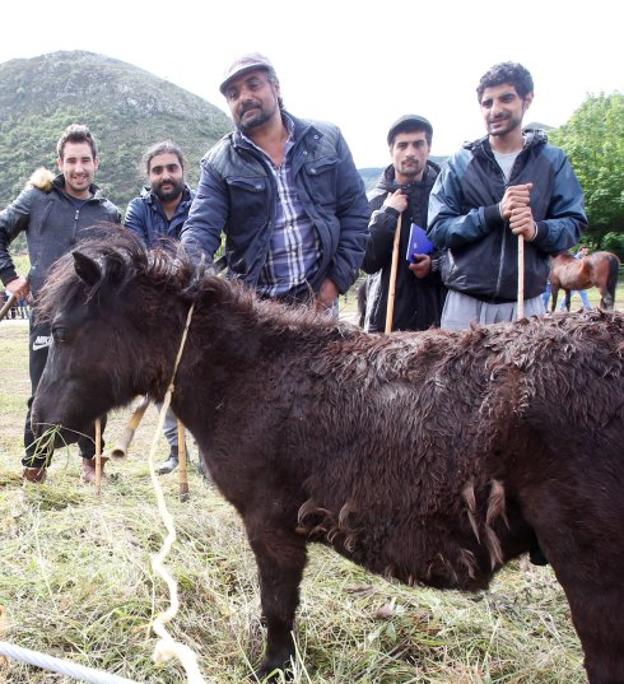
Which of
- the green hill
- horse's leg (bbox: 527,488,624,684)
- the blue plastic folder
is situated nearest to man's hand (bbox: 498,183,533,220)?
the blue plastic folder

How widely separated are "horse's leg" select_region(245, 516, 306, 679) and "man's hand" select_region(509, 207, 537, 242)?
2.27m

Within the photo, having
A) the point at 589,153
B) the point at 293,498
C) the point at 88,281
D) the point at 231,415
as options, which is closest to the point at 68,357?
the point at 88,281

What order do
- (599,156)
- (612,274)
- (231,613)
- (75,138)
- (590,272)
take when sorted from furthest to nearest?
1. (599,156)
2. (612,274)
3. (590,272)
4. (75,138)
5. (231,613)

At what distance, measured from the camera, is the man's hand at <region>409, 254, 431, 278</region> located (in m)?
4.26

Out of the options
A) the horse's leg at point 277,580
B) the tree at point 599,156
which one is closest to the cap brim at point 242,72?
the horse's leg at point 277,580

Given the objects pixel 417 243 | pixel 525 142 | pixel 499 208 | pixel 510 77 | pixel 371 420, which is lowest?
pixel 371 420

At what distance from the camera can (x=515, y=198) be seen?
3.42 m

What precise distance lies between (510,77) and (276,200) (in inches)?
67.3

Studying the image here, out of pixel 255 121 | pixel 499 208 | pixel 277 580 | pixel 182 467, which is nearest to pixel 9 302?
pixel 182 467

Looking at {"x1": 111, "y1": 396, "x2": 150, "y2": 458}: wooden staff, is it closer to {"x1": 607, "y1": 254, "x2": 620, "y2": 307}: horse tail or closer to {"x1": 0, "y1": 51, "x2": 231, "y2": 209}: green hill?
{"x1": 607, "y1": 254, "x2": 620, "y2": 307}: horse tail

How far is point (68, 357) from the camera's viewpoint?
98.8 inches

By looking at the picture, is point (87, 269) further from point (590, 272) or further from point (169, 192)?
point (590, 272)

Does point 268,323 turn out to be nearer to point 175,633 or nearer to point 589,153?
point 175,633

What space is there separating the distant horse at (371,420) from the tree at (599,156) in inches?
1290
